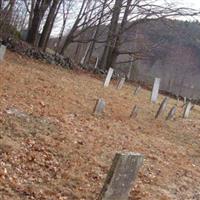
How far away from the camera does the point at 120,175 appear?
16.6 ft

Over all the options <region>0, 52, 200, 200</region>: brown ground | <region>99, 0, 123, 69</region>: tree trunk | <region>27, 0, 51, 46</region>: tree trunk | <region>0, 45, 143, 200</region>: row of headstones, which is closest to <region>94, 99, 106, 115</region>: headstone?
<region>0, 52, 200, 200</region>: brown ground

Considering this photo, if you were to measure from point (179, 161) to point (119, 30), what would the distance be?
62.0 ft

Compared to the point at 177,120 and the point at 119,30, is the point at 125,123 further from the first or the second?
the point at 119,30

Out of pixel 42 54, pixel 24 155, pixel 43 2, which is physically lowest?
pixel 24 155

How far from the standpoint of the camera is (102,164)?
7.86 meters

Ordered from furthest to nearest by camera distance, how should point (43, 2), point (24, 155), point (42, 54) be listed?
1. point (43, 2)
2. point (42, 54)
3. point (24, 155)

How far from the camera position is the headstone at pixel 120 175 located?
4980mm

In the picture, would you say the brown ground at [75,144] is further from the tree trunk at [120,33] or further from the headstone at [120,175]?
the tree trunk at [120,33]

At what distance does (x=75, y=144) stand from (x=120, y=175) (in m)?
3.45

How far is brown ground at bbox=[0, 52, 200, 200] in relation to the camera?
6.56m

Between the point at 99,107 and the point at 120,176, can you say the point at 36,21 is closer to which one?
the point at 99,107

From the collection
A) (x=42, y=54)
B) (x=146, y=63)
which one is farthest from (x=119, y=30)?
(x=146, y=63)

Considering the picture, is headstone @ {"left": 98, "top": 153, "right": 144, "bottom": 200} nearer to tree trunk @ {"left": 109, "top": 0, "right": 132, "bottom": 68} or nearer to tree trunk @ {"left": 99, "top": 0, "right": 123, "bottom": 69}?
tree trunk @ {"left": 109, "top": 0, "right": 132, "bottom": 68}

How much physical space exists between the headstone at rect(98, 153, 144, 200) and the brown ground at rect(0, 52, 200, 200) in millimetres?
1182
